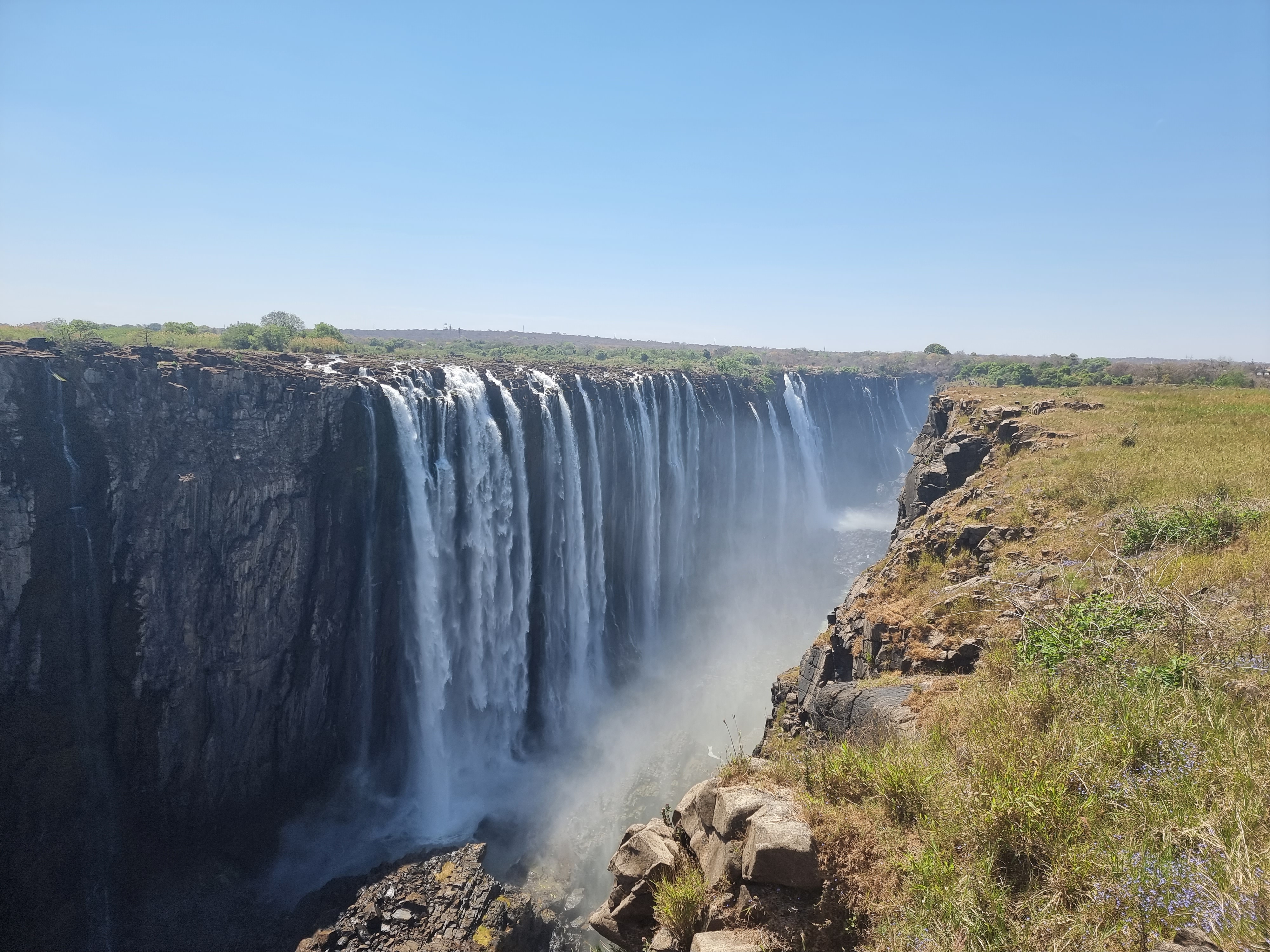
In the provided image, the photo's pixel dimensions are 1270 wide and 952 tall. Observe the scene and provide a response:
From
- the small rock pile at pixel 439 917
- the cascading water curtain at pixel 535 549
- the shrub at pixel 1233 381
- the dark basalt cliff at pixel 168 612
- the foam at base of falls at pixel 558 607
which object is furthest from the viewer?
the shrub at pixel 1233 381

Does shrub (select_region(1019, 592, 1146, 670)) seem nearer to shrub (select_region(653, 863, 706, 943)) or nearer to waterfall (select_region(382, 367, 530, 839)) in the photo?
shrub (select_region(653, 863, 706, 943))

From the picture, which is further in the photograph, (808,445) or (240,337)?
(808,445)

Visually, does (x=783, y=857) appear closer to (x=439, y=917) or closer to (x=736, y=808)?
(x=736, y=808)

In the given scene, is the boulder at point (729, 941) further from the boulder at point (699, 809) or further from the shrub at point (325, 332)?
the shrub at point (325, 332)

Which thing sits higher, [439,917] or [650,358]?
[650,358]

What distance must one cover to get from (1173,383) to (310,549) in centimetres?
5128

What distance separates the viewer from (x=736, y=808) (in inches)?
223

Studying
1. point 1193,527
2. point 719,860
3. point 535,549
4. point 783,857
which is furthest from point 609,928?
point 535,549

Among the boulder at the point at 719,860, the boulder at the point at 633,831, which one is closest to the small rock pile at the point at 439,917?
the boulder at the point at 633,831

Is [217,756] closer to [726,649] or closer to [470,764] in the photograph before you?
[470,764]

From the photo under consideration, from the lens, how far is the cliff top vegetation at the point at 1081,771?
3.51 metres

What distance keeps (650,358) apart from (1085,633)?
210 feet

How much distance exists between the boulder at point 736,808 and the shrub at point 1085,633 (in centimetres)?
348

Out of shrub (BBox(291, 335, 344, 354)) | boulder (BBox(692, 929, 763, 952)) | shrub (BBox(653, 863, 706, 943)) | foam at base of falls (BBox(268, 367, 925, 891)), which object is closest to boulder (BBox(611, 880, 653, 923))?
shrub (BBox(653, 863, 706, 943))
